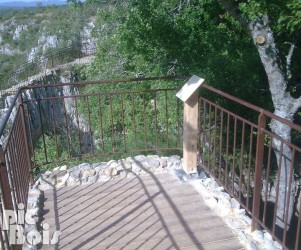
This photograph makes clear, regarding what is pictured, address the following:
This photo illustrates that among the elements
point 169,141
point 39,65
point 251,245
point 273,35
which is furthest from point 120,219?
point 39,65

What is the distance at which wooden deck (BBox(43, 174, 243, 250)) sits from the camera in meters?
2.91

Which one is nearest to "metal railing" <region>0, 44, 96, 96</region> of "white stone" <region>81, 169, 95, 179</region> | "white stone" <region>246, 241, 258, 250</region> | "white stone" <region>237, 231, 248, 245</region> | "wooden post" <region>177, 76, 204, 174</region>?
"white stone" <region>81, 169, 95, 179</region>

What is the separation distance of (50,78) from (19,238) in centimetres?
1802

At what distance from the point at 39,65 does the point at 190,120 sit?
19.4 m

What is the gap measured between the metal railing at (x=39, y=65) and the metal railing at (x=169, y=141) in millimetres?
2287

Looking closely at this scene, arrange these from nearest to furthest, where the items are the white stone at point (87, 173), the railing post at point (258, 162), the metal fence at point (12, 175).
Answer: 1. the metal fence at point (12, 175)
2. the railing post at point (258, 162)
3. the white stone at point (87, 173)

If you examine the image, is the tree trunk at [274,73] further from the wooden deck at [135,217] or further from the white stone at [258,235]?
the white stone at [258,235]

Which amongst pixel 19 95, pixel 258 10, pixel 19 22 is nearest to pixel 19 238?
pixel 19 95

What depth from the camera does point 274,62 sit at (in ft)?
21.9

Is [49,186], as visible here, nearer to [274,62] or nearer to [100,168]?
[100,168]

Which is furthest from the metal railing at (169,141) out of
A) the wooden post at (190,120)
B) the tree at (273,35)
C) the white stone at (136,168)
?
the tree at (273,35)

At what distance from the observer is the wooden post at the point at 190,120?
12.2ft

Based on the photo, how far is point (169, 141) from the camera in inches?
274

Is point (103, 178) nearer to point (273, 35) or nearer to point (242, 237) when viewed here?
point (242, 237)
